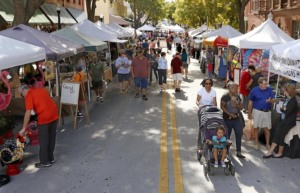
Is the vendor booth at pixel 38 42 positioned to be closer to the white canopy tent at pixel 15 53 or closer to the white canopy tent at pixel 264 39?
the white canopy tent at pixel 15 53

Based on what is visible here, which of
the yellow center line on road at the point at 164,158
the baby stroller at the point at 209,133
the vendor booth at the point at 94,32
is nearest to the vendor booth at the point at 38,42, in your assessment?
the yellow center line on road at the point at 164,158

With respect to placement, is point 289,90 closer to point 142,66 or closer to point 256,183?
point 256,183

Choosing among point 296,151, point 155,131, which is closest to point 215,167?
point 296,151

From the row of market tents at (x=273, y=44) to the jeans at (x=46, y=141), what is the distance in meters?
5.00

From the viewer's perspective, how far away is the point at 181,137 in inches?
349

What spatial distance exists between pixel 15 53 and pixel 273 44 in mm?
7700

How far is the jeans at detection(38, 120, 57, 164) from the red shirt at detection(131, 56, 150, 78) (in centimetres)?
640

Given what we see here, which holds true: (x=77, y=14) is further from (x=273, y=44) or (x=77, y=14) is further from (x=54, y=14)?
(x=273, y=44)

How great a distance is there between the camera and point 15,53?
7473 mm

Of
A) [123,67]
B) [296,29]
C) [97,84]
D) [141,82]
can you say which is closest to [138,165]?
[97,84]

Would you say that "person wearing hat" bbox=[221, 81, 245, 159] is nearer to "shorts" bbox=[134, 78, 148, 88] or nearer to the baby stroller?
the baby stroller

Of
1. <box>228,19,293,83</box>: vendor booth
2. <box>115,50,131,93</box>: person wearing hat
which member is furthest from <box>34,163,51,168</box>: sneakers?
<box>115,50,131,93</box>: person wearing hat

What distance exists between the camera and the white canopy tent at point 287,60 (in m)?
7.36

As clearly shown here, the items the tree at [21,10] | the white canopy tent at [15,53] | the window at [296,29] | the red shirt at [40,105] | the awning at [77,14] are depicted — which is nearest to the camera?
the red shirt at [40,105]
